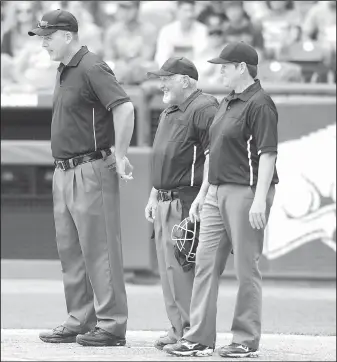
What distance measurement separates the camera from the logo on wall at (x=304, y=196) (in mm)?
9805

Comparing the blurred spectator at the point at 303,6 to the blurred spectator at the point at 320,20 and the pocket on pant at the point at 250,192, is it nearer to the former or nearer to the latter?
the blurred spectator at the point at 320,20

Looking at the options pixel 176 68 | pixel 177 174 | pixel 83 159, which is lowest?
pixel 177 174

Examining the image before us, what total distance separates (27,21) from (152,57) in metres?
1.62

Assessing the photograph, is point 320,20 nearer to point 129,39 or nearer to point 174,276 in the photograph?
point 129,39

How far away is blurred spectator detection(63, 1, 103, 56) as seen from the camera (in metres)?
11.4

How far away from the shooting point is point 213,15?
39.8 ft

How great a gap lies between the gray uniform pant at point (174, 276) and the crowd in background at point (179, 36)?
421cm

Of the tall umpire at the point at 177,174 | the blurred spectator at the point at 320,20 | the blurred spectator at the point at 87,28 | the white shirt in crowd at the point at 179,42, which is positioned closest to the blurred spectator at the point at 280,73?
the white shirt in crowd at the point at 179,42

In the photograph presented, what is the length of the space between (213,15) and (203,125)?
6470mm

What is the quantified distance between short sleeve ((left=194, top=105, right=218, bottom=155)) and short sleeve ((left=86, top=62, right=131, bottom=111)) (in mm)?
439

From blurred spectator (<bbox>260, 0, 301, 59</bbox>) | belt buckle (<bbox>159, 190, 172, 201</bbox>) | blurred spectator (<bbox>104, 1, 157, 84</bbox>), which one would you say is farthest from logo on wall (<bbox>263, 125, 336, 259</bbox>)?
belt buckle (<bbox>159, 190, 172, 201</bbox>)

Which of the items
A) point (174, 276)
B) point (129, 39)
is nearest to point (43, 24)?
point (174, 276)

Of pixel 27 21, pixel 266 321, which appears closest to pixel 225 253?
pixel 266 321

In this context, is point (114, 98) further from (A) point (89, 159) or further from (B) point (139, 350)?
(B) point (139, 350)
